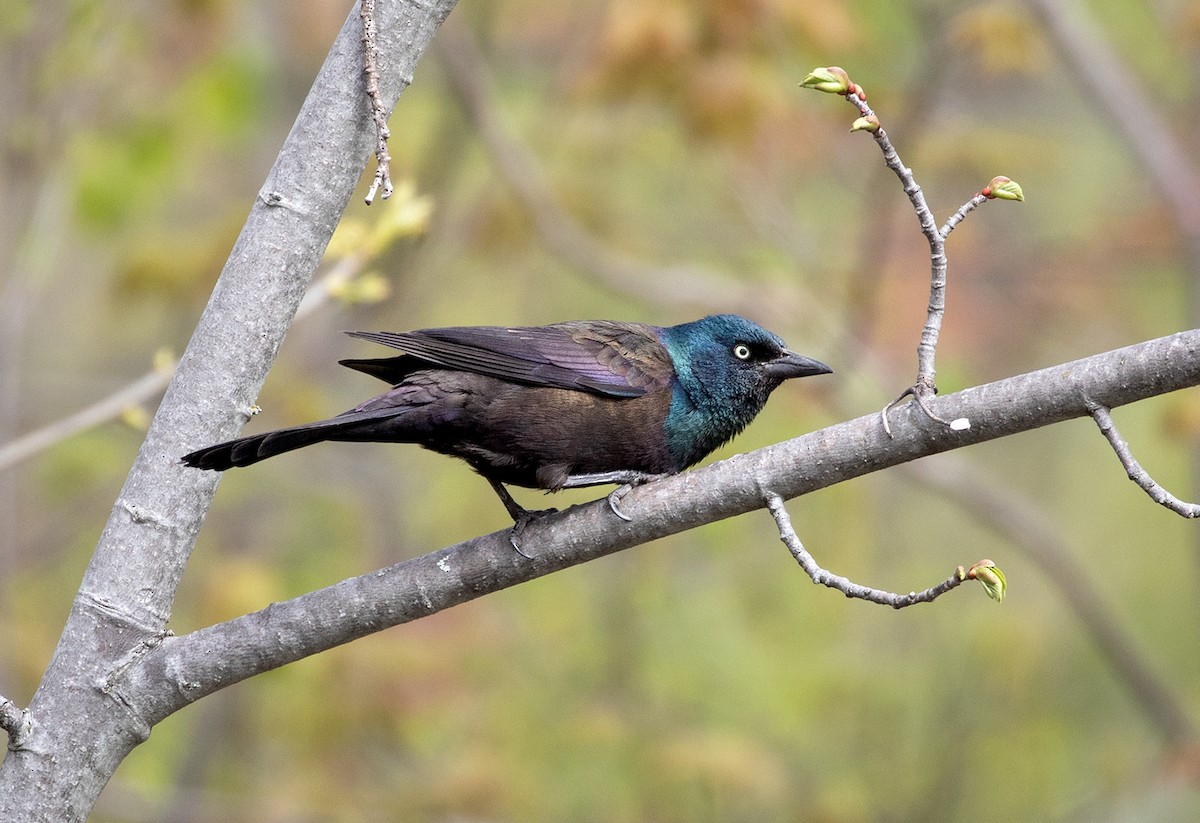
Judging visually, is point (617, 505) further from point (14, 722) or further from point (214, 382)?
point (14, 722)

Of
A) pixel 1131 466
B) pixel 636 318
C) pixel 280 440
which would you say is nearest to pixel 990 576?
pixel 1131 466

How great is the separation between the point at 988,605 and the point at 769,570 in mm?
1548

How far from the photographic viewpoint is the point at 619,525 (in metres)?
2.20

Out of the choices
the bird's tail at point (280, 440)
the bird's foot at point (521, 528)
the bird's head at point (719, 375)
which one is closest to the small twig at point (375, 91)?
the bird's tail at point (280, 440)

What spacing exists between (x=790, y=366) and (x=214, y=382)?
6.10 ft

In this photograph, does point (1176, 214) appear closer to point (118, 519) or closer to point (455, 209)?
point (455, 209)

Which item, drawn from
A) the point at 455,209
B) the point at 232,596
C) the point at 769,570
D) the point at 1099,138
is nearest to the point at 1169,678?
the point at 769,570

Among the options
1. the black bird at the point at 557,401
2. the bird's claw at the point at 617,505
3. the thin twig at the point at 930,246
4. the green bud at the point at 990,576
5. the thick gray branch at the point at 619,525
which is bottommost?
the green bud at the point at 990,576

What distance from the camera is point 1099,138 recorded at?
35.1 ft

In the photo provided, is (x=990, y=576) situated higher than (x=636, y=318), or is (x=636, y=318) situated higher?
(x=636, y=318)

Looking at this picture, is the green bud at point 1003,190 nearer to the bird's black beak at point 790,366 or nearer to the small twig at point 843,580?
the small twig at point 843,580

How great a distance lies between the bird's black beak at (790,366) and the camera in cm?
358

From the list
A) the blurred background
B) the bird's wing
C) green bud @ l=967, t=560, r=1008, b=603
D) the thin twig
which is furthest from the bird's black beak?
the blurred background

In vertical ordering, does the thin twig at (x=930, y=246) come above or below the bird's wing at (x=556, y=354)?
below
